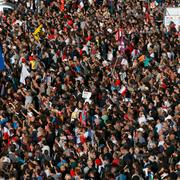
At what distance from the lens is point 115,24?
3155 cm

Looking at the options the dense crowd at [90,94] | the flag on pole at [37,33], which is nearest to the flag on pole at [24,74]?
the dense crowd at [90,94]

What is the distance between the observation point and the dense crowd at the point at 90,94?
62.1 feet

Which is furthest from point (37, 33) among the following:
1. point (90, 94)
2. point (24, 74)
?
point (90, 94)

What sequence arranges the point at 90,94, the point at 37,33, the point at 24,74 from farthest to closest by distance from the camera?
the point at 37,33 < the point at 24,74 < the point at 90,94

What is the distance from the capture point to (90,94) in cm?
2402

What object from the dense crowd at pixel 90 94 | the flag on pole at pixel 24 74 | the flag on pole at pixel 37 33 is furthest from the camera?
the flag on pole at pixel 37 33

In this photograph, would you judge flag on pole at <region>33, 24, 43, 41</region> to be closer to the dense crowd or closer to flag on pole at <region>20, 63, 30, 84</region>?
the dense crowd

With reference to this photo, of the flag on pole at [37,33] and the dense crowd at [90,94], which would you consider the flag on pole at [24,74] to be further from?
the flag on pole at [37,33]

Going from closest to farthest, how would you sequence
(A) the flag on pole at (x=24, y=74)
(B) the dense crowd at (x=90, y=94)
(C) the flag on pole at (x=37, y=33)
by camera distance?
(B) the dense crowd at (x=90, y=94) < (A) the flag on pole at (x=24, y=74) < (C) the flag on pole at (x=37, y=33)

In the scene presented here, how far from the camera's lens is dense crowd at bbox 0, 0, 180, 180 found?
18922 mm

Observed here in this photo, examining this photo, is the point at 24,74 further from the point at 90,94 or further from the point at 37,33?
the point at 37,33

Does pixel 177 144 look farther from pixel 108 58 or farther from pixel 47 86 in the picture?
pixel 108 58

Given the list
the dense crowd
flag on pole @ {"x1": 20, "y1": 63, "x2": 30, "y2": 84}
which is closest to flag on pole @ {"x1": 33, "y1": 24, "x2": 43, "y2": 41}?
the dense crowd

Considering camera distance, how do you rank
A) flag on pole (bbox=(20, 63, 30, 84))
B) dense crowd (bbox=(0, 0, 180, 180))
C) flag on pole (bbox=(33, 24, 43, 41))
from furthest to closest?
flag on pole (bbox=(33, 24, 43, 41)) < flag on pole (bbox=(20, 63, 30, 84)) < dense crowd (bbox=(0, 0, 180, 180))
